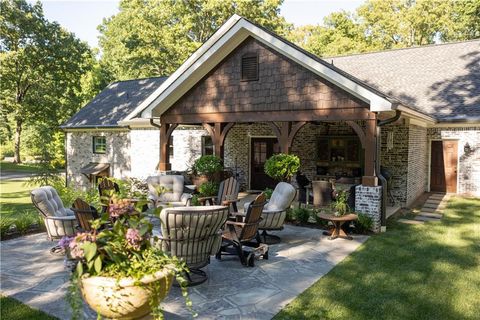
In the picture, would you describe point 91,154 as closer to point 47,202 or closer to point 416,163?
point 47,202

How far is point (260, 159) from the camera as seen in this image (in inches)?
625

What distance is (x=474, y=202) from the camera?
13016 mm

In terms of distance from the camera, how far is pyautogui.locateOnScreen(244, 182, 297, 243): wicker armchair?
7617 millimetres

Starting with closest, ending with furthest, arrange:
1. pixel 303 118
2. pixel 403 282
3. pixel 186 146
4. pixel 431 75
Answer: pixel 403 282 < pixel 303 118 < pixel 431 75 < pixel 186 146

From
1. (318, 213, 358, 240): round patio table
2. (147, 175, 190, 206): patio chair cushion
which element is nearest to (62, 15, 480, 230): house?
(318, 213, 358, 240): round patio table

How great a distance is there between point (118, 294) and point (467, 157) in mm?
14891

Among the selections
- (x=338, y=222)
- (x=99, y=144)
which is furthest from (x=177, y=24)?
(x=338, y=222)

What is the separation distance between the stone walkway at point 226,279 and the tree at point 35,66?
24.3 m

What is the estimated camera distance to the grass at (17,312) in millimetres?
4511

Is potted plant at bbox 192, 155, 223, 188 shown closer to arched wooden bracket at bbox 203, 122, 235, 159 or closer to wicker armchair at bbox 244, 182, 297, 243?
arched wooden bracket at bbox 203, 122, 235, 159

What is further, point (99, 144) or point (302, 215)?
point (99, 144)

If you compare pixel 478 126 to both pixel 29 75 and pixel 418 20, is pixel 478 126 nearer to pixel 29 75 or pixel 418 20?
pixel 418 20

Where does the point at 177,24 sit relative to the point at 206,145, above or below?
above

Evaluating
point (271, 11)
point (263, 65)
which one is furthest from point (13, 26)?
point (263, 65)
